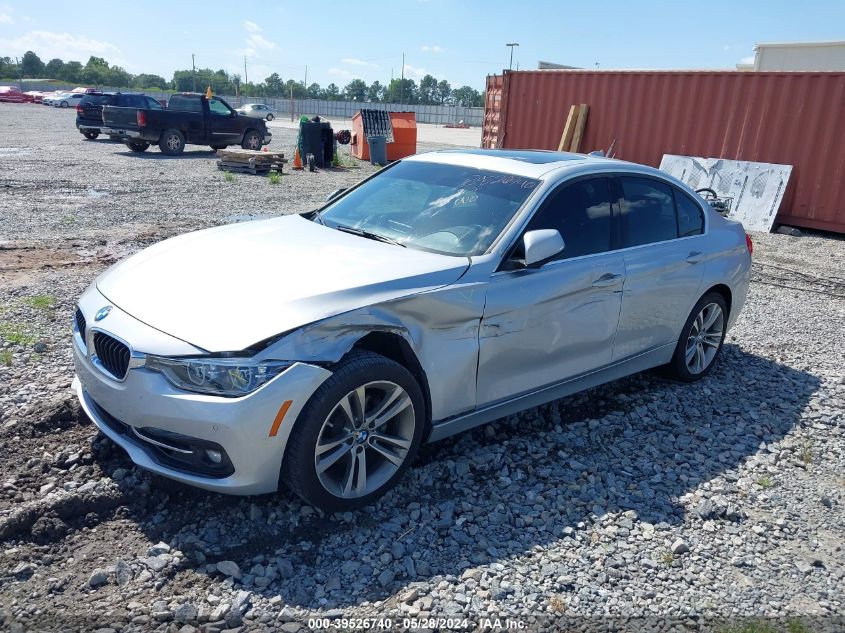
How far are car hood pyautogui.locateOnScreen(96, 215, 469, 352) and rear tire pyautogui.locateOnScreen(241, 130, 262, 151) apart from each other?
19.0 meters

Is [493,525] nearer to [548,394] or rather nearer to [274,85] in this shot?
[548,394]

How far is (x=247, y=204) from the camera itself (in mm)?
12500

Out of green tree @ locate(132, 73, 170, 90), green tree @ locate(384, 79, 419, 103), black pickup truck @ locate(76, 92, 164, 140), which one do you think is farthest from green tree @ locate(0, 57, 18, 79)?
black pickup truck @ locate(76, 92, 164, 140)

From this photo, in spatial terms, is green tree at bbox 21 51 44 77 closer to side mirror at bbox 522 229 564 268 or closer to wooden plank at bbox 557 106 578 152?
wooden plank at bbox 557 106 578 152

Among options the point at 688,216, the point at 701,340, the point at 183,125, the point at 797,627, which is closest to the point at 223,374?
the point at 797,627

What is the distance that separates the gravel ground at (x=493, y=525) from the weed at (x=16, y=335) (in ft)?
0.08

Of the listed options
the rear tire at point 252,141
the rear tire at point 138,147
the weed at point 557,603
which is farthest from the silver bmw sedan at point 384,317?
the rear tire at point 252,141

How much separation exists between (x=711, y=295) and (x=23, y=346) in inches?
204

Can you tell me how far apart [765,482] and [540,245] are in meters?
1.93

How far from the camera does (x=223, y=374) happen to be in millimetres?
2900

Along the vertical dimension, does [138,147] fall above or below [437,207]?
below

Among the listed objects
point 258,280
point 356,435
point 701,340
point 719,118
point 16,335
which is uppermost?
point 719,118

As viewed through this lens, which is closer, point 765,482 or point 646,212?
point 765,482

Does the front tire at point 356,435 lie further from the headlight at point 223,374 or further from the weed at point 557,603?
the weed at point 557,603
